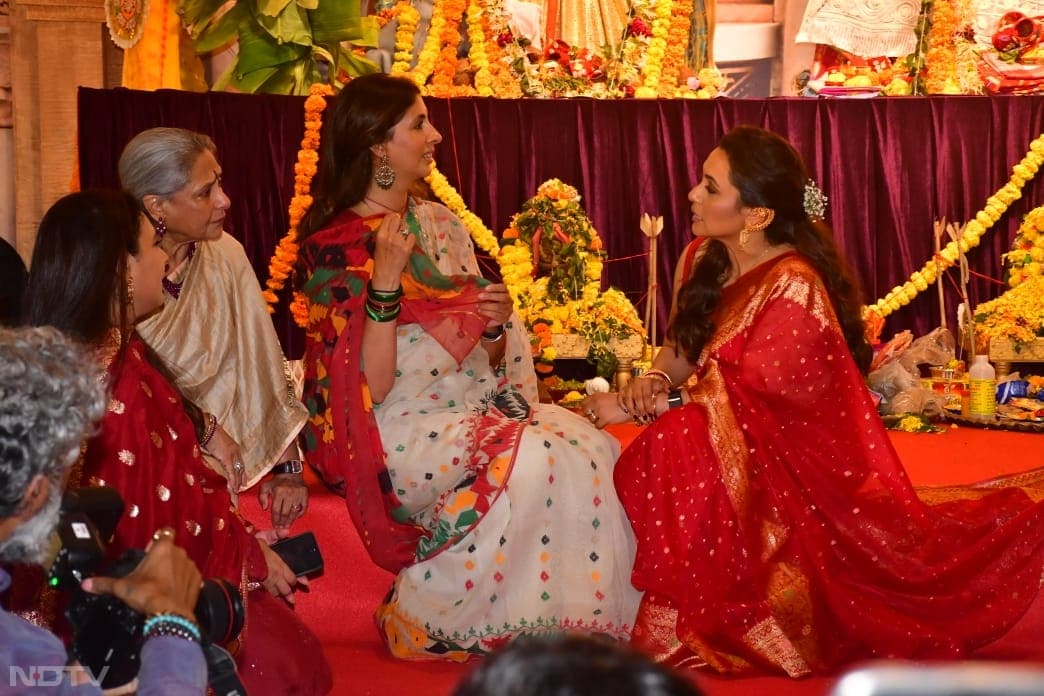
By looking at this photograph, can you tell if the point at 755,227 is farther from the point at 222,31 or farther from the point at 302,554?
the point at 222,31

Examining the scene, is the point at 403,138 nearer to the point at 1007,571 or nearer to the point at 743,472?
the point at 743,472

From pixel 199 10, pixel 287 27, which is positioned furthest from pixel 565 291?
pixel 199 10

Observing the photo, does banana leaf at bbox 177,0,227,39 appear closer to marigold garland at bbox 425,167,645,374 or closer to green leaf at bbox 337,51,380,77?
green leaf at bbox 337,51,380,77

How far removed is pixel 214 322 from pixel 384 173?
1.98 feet

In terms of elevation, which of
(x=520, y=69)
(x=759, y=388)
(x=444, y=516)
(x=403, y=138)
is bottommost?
(x=444, y=516)

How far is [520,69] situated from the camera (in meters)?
6.82

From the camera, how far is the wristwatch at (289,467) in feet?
11.6

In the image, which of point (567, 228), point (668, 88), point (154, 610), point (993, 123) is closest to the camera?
point (154, 610)

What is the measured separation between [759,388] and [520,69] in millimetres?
3836

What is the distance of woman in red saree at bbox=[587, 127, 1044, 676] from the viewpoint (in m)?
3.20

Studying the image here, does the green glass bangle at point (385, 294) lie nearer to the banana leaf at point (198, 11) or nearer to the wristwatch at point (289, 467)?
the wristwatch at point (289, 467)

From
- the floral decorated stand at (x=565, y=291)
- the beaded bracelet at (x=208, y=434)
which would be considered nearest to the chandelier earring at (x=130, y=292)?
the beaded bracelet at (x=208, y=434)

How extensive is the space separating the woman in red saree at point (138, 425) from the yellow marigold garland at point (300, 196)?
3052 millimetres

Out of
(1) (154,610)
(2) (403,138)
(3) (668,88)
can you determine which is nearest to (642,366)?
(3) (668,88)
